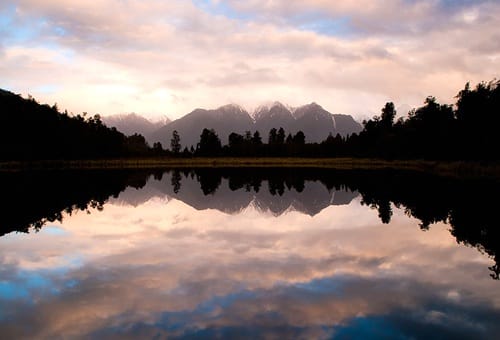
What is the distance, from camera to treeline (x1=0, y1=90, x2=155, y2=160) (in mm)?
94938

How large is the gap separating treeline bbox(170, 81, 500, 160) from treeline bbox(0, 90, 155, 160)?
2152 inches

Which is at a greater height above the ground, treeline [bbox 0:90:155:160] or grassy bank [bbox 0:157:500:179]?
treeline [bbox 0:90:155:160]

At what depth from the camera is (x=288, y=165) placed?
12275 centimetres

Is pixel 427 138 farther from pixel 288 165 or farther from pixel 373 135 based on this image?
pixel 373 135

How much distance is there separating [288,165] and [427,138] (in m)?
38.9

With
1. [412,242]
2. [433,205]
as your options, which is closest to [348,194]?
[433,205]

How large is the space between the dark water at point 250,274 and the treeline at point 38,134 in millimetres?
76288

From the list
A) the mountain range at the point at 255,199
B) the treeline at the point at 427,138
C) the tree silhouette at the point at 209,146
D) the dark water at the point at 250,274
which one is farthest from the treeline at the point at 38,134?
the dark water at the point at 250,274

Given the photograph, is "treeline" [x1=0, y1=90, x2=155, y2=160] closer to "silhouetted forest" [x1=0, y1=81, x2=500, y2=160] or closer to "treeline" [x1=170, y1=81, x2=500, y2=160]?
"silhouetted forest" [x1=0, y1=81, x2=500, y2=160]

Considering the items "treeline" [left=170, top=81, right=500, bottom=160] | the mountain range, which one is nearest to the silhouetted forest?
"treeline" [left=170, top=81, right=500, bottom=160]

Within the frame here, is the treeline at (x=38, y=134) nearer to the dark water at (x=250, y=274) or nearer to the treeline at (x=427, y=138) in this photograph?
the treeline at (x=427, y=138)

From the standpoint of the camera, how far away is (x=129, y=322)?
922 cm

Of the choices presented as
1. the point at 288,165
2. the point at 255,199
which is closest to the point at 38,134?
the point at 288,165

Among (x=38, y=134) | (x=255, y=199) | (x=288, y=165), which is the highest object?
(x=38, y=134)
